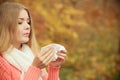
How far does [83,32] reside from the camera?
351 centimetres

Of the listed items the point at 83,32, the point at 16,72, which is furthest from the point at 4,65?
the point at 83,32

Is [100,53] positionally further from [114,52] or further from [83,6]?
[83,6]

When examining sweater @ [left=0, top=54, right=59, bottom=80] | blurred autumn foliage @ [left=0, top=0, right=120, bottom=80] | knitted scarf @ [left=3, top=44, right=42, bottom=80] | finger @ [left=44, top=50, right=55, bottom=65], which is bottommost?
blurred autumn foliage @ [left=0, top=0, right=120, bottom=80]

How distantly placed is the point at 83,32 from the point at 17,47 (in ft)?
7.31

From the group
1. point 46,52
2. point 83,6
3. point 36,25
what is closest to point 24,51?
point 46,52

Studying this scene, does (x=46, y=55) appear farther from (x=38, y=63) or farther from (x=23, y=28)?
(x=23, y=28)

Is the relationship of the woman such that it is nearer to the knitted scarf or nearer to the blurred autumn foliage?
the knitted scarf

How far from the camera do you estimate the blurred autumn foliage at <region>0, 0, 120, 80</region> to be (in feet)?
11.0

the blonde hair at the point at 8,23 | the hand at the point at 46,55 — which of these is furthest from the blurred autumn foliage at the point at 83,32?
the hand at the point at 46,55

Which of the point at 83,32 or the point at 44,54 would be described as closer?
the point at 44,54

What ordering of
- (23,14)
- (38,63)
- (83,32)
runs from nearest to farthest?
(38,63) → (23,14) → (83,32)

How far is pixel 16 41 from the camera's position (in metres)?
1.31

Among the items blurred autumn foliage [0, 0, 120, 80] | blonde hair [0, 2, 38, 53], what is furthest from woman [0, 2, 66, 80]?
blurred autumn foliage [0, 0, 120, 80]

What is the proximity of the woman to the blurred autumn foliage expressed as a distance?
6.55ft
